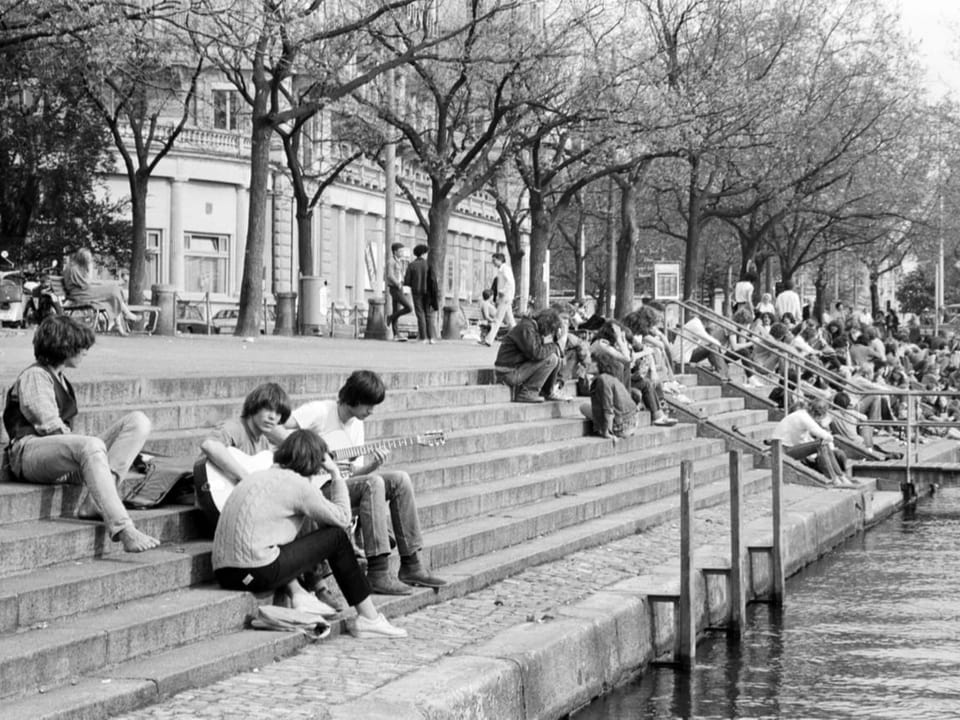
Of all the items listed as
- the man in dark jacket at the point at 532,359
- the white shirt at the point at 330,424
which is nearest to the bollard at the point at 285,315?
the man in dark jacket at the point at 532,359

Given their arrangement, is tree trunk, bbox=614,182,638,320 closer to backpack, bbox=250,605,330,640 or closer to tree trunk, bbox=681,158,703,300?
tree trunk, bbox=681,158,703,300

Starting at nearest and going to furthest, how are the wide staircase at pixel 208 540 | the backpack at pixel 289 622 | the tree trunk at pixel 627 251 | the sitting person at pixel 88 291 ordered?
1. the wide staircase at pixel 208 540
2. the backpack at pixel 289 622
3. the sitting person at pixel 88 291
4. the tree trunk at pixel 627 251

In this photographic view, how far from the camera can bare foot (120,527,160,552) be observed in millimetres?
9281

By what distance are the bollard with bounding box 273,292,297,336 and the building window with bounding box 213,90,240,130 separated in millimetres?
24647

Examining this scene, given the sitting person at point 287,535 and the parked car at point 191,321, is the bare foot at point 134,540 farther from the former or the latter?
the parked car at point 191,321

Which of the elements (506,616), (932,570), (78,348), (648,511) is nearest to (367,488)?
(506,616)

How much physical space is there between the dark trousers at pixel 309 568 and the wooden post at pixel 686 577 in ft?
8.20

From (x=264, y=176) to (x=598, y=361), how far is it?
36.8 ft

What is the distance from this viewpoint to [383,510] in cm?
1059

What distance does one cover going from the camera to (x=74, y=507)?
9.72 meters

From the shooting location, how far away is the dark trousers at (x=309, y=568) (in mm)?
9359

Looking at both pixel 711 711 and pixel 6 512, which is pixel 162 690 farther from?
pixel 711 711

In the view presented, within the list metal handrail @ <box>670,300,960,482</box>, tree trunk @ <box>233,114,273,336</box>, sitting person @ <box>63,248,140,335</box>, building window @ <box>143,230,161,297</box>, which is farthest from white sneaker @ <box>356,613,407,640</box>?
building window @ <box>143,230,161,297</box>

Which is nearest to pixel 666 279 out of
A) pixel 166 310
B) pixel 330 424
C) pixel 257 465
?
pixel 166 310
